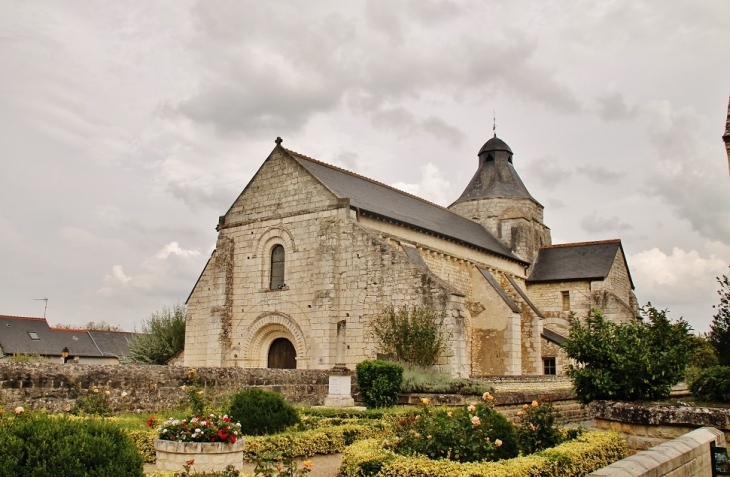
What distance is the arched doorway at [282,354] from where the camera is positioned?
67.5 feet

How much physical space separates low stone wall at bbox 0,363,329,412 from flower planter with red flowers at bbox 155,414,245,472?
300 centimetres

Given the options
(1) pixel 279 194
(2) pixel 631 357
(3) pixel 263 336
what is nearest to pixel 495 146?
(1) pixel 279 194

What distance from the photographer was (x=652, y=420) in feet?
26.2

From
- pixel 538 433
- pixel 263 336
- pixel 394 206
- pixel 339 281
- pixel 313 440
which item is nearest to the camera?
pixel 538 433

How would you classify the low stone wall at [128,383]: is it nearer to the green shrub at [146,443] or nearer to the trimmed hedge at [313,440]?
the green shrub at [146,443]

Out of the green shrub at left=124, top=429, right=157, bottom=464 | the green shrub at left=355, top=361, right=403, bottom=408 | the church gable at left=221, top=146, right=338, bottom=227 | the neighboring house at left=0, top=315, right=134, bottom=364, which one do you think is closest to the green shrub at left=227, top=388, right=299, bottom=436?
the green shrub at left=124, top=429, right=157, bottom=464

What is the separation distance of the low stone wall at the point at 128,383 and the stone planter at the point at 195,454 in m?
3.09

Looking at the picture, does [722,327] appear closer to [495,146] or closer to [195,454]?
[195,454]

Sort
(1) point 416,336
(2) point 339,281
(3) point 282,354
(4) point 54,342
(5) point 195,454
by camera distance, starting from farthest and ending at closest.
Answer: (4) point 54,342 < (3) point 282,354 < (2) point 339,281 < (1) point 416,336 < (5) point 195,454

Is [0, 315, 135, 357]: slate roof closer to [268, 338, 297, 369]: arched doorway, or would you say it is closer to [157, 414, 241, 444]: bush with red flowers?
[268, 338, 297, 369]: arched doorway

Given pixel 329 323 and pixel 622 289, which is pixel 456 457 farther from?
pixel 622 289

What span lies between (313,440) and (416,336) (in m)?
8.00

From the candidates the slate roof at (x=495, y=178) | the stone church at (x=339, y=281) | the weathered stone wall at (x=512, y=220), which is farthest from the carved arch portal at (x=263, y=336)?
the slate roof at (x=495, y=178)

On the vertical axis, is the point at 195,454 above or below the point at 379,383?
below
